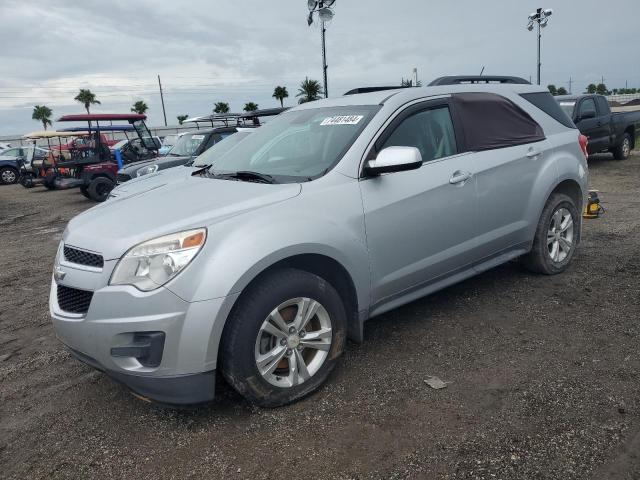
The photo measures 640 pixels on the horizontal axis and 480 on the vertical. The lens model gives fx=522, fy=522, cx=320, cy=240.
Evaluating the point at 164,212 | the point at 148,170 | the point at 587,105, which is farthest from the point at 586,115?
the point at 164,212

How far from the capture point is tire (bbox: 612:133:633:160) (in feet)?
45.9

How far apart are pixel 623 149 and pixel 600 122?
1.84 m

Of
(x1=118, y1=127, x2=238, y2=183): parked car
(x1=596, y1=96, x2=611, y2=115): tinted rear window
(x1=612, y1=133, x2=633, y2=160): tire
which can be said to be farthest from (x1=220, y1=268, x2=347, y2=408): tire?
(x1=612, y1=133, x2=633, y2=160): tire

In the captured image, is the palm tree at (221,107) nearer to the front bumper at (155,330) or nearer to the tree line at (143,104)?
the tree line at (143,104)

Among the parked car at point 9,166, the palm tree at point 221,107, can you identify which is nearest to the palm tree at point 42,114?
the palm tree at point 221,107

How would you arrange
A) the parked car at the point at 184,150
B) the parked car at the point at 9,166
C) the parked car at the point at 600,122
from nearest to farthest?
1. the parked car at the point at 184,150
2. the parked car at the point at 600,122
3. the parked car at the point at 9,166

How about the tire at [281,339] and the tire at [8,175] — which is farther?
the tire at [8,175]

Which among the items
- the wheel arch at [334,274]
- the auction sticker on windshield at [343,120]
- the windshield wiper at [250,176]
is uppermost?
the auction sticker on windshield at [343,120]

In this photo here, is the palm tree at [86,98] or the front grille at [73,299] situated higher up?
the palm tree at [86,98]

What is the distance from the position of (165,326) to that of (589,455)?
6.86 ft

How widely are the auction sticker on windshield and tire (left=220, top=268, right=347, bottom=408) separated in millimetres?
1208

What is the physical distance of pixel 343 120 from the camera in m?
3.67

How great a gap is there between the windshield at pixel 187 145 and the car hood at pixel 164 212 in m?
7.84

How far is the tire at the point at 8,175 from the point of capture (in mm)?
23500
